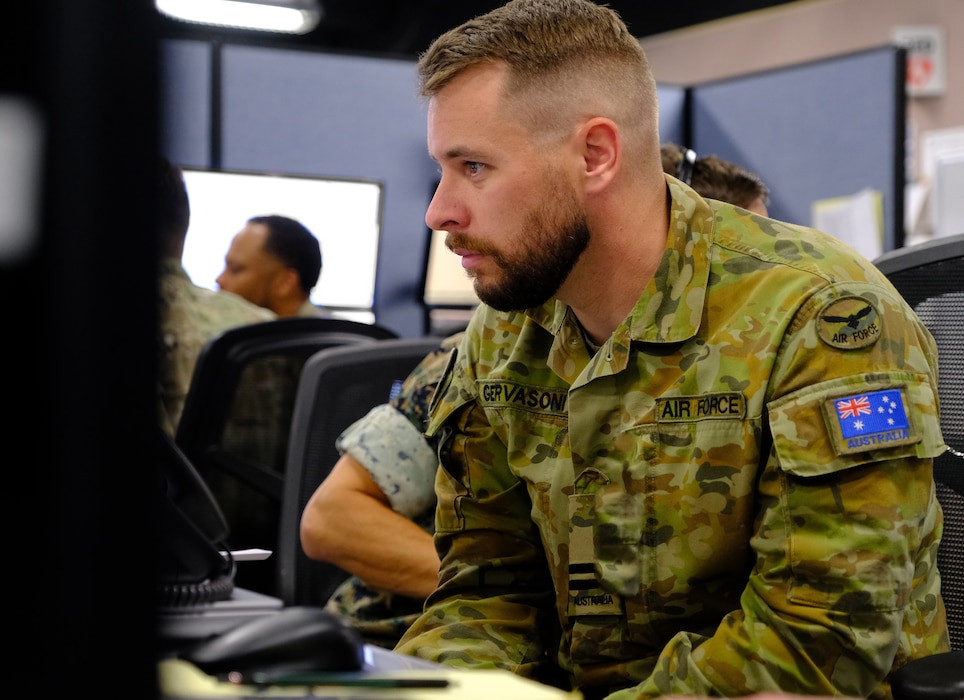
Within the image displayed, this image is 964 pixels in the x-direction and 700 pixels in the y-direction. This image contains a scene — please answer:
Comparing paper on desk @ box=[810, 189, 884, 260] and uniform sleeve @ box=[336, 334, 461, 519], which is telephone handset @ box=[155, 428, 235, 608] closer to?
uniform sleeve @ box=[336, 334, 461, 519]

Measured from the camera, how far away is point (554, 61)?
1.02 m

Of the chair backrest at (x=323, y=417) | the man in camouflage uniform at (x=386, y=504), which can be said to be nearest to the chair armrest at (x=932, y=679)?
the man in camouflage uniform at (x=386, y=504)

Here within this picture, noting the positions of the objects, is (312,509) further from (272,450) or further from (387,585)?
(272,450)

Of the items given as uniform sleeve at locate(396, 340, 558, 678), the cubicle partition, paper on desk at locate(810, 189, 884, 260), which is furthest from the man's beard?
paper on desk at locate(810, 189, 884, 260)

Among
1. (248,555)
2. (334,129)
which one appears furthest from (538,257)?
(334,129)

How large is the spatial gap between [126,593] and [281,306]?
2.24m

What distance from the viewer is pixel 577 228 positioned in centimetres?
100

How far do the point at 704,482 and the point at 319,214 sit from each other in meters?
2.20

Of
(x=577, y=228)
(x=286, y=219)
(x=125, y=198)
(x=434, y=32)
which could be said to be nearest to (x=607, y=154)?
(x=577, y=228)

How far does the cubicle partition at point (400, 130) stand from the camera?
2.92 m

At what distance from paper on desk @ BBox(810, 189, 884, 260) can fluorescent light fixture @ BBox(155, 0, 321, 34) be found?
11.9 feet

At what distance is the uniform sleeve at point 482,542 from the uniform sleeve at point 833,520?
17 centimetres

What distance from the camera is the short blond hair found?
1.00m

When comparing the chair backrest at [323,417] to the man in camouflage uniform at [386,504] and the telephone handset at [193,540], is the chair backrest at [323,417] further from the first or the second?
the telephone handset at [193,540]
